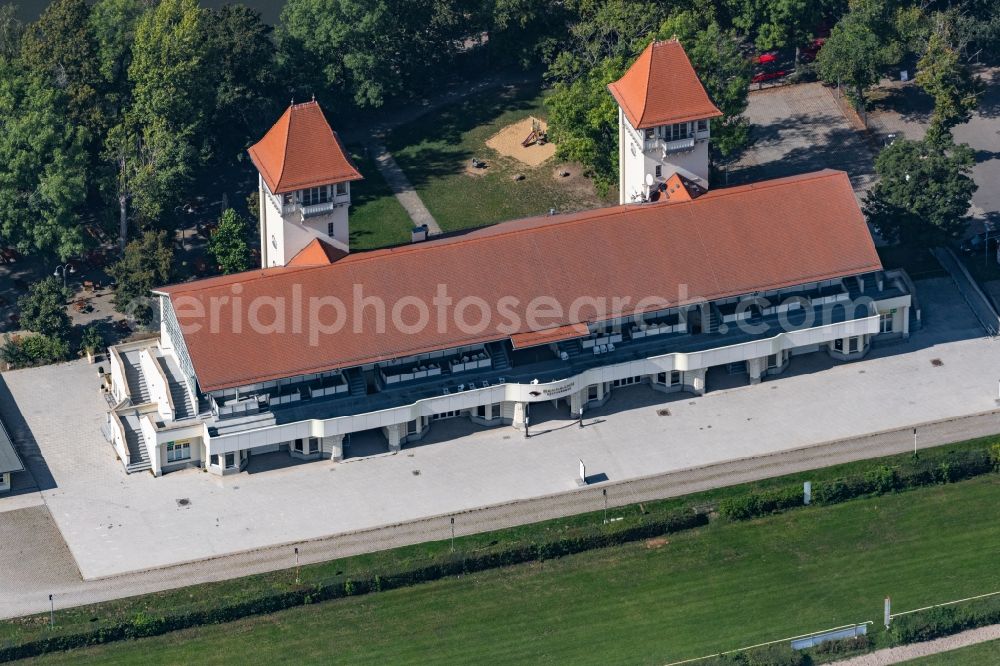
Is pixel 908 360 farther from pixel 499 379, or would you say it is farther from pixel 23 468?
pixel 23 468

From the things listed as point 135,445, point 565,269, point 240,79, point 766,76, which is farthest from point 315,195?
point 766,76

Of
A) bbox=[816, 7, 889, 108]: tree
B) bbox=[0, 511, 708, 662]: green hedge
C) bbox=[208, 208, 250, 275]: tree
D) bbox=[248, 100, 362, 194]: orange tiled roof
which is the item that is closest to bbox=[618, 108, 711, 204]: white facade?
bbox=[248, 100, 362, 194]: orange tiled roof

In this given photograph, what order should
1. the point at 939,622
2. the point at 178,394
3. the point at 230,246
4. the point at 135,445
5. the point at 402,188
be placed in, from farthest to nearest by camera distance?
the point at 402,188
the point at 230,246
the point at 178,394
the point at 135,445
the point at 939,622

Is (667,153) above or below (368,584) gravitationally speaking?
above

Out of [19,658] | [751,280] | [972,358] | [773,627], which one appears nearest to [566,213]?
[751,280]

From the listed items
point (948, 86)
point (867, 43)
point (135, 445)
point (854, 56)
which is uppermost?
point (867, 43)

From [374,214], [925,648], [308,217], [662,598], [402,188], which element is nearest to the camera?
[925,648]

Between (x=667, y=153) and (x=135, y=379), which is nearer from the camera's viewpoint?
(x=135, y=379)

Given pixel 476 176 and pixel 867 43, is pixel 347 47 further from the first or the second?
pixel 867 43
